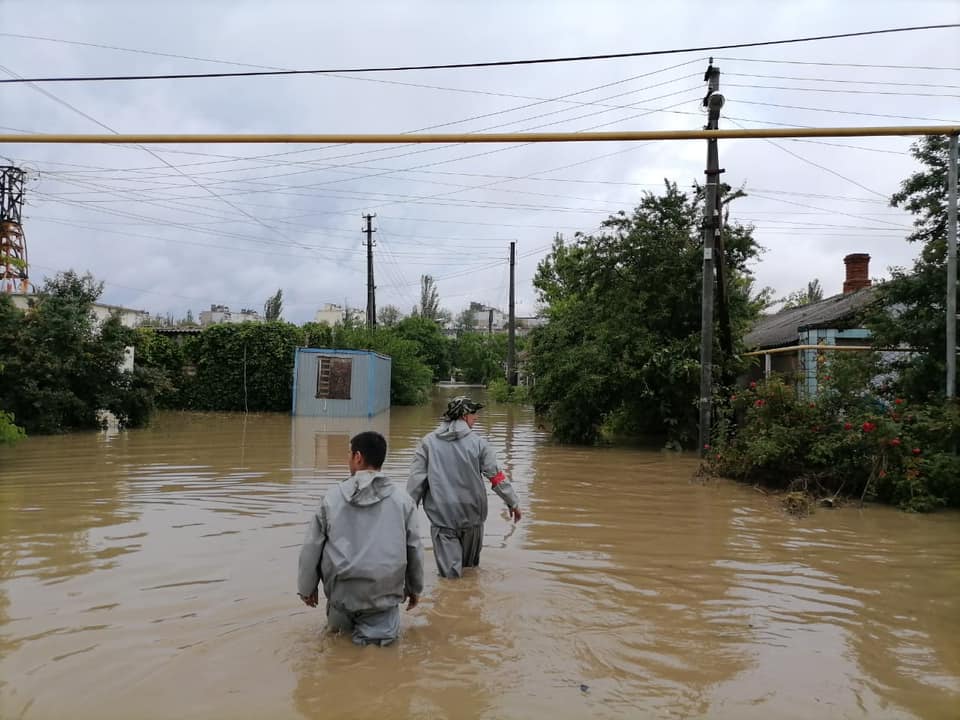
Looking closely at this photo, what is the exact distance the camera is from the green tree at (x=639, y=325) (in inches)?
695

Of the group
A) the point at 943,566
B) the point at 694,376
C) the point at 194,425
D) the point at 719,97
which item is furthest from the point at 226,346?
the point at 943,566

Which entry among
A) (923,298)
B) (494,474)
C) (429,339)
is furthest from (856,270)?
(429,339)

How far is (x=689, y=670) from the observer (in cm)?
470

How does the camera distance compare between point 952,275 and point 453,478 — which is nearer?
point 453,478

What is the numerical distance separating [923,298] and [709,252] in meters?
4.24

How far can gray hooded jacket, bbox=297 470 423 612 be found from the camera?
4.55 metres

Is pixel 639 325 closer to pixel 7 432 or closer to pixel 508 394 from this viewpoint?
pixel 7 432

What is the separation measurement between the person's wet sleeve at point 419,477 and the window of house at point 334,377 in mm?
22233

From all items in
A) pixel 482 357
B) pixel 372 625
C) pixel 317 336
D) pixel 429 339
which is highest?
pixel 429 339

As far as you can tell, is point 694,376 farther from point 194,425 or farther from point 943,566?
point 194,425

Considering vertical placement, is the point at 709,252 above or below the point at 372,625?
above

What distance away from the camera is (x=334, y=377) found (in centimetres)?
2842

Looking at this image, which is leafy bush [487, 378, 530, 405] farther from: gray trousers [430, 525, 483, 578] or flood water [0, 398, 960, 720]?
gray trousers [430, 525, 483, 578]

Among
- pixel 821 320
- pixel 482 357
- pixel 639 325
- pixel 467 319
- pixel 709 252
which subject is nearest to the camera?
pixel 709 252
